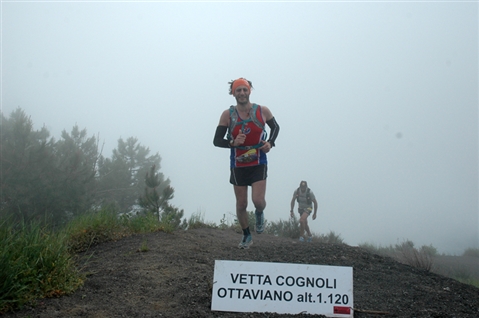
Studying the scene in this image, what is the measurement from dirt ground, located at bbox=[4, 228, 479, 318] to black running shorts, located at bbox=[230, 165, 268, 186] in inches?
35.7

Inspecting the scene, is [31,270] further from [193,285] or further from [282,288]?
[282,288]

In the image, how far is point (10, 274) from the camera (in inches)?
142

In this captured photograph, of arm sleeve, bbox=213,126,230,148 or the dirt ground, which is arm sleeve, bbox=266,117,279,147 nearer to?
arm sleeve, bbox=213,126,230,148

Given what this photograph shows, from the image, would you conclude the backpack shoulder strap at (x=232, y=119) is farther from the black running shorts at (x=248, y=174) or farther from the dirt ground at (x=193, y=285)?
the dirt ground at (x=193, y=285)

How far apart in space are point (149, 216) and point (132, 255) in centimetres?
256

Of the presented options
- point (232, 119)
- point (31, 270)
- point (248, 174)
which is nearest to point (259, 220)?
point (248, 174)

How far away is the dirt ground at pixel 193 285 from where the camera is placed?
3723 mm

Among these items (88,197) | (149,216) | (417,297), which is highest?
(88,197)

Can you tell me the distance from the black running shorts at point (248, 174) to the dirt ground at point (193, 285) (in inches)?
35.7

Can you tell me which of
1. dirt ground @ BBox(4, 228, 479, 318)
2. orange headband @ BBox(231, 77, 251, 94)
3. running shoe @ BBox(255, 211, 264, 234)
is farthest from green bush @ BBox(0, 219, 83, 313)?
orange headband @ BBox(231, 77, 251, 94)

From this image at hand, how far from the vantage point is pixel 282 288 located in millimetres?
3689

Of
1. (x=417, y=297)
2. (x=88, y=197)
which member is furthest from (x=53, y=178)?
(x=417, y=297)

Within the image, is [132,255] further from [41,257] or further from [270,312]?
[270,312]

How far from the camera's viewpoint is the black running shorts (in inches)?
220
